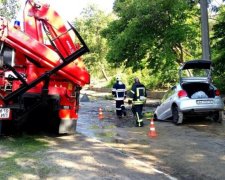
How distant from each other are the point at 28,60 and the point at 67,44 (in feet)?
3.45

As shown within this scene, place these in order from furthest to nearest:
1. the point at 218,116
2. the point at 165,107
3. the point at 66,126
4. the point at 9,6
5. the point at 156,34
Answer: the point at 9,6 → the point at 156,34 → the point at 165,107 → the point at 218,116 → the point at 66,126

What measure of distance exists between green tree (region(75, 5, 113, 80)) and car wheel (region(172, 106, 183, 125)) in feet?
128

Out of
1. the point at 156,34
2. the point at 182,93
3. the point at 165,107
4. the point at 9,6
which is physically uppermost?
the point at 9,6

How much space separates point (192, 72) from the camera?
82.3 ft

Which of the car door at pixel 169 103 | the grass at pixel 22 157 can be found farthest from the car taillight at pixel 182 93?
the grass at pixel 22 157

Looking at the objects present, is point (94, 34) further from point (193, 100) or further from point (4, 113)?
point (4, 113)

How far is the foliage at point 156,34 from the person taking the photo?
64.4 ft

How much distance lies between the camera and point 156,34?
20531mm

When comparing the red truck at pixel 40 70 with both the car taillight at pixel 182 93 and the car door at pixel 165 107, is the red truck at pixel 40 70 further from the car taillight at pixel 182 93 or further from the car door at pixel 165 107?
the car door at pixel 165 107

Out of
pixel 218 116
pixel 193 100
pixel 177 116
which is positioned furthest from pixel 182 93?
pixel 218 116

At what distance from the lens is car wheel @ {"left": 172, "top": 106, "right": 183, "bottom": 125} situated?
12766 mm

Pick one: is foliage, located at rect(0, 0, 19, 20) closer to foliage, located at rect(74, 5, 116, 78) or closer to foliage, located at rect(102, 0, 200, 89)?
foliage, located at rect(74, 5, 116, 78)

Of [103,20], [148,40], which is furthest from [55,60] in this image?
[103,20]

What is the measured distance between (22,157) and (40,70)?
7.10 feet
